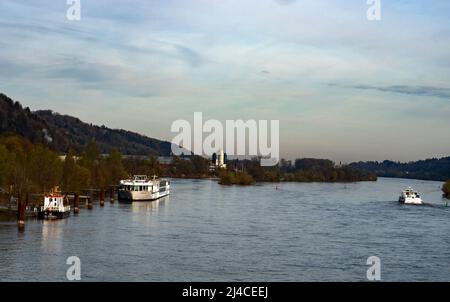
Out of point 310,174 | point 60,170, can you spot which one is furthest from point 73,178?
point 310,174

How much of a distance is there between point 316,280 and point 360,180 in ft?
414

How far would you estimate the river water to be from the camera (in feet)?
67.7

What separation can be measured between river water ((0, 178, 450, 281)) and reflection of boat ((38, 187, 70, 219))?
2.71ft

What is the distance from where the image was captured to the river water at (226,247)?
20641mm

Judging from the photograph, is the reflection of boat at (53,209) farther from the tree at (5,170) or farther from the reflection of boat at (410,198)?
the reflection of boat at (410,198)

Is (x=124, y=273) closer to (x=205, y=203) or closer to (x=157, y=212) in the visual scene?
(x=157, y=212)

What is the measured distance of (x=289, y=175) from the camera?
131 m

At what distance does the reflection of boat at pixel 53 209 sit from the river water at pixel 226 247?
0.83 meters

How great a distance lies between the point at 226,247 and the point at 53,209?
13.3 meters

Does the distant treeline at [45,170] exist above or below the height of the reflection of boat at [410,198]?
above

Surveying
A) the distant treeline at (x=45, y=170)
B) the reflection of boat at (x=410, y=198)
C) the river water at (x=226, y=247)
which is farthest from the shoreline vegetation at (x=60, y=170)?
the reflection of boat at (x=410, y=198)

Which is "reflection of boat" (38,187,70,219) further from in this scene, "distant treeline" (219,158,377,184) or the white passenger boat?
"distant treeline" (219,158,377,184)

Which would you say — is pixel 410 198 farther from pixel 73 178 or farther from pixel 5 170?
pixel 5 170

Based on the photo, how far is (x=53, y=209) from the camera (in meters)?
35.2
